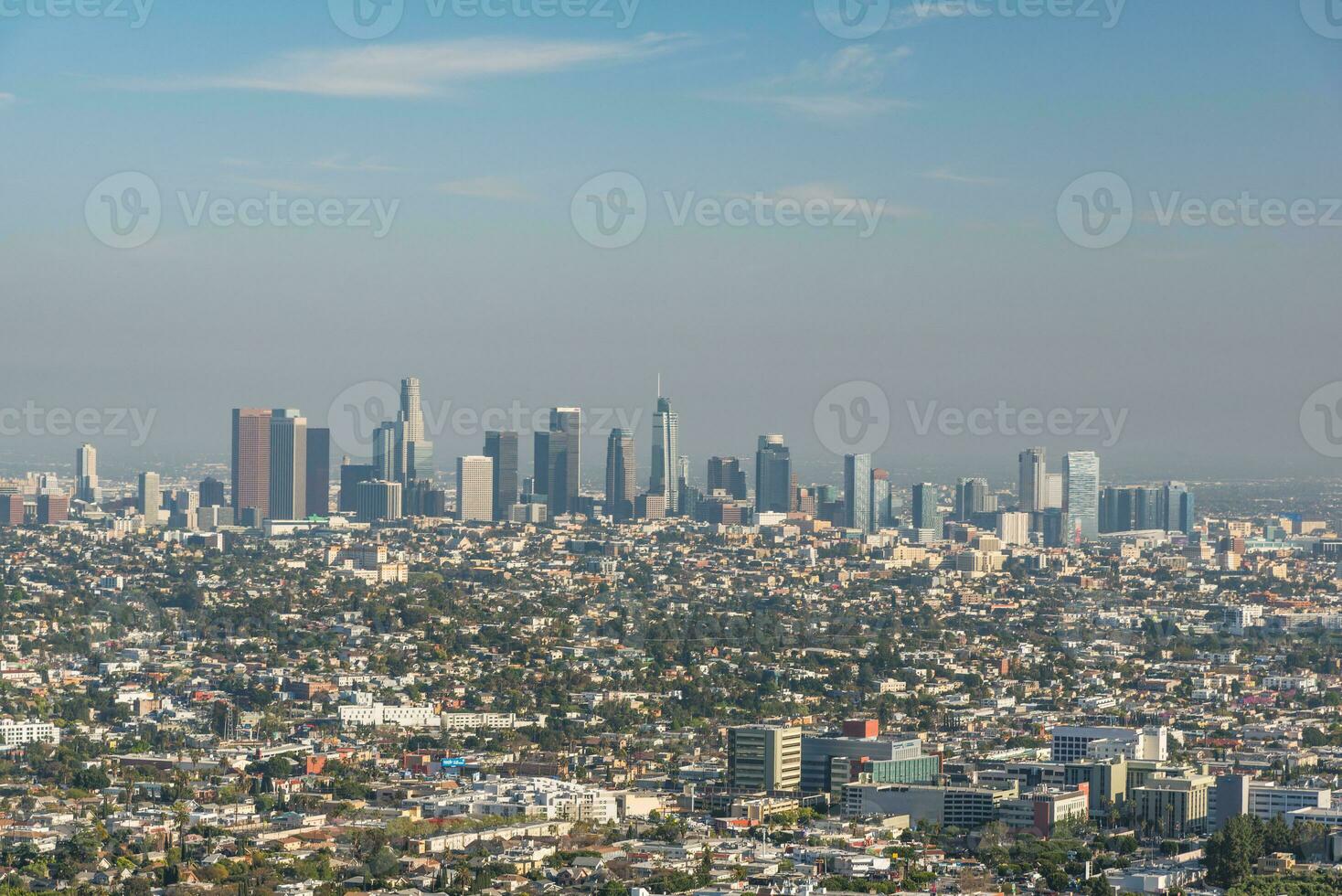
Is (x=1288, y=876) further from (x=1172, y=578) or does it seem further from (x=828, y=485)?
(x=828, y=485)

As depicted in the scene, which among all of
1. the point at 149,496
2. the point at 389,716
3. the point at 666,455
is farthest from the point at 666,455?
the point at 389,716

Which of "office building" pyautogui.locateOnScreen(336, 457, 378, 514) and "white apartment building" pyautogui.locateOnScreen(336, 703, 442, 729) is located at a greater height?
"office building" pyautogui.locateOnScreen(336, 457, 378, 514)

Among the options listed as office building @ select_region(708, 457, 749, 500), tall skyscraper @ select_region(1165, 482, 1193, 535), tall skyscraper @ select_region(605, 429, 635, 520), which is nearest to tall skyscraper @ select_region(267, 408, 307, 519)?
tall skyscraper @ select_region(605, 429, 635, 520)

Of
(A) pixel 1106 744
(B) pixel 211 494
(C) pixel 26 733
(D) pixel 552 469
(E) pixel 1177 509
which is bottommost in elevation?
(C) pixel 26 733

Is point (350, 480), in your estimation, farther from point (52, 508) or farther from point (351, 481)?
point (52, 508)

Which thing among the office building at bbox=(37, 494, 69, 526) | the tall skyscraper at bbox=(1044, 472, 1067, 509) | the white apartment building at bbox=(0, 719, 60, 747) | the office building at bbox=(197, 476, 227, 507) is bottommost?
the white apartment building at bbox=(0, 719, 60, 747)

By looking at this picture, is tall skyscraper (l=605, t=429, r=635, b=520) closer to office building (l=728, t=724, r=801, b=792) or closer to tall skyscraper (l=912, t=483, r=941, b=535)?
tall skyscraper (l=912, t=483, r=941, b=535)

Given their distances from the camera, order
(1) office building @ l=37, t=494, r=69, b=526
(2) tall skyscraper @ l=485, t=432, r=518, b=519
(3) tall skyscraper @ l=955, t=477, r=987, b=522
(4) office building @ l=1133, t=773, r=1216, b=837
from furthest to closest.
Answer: (2) tall skyscraper @ l=485, t=432, r=518, b=519
(3) tall skyscraper @ l=955, t=477, r=987, b=522
(1) office building @ l=37, t=494, r=69, b=526
(4) office building @ l=1133, t=773, r=1216, b=837

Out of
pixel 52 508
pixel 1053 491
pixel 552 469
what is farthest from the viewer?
pixel 552 469
